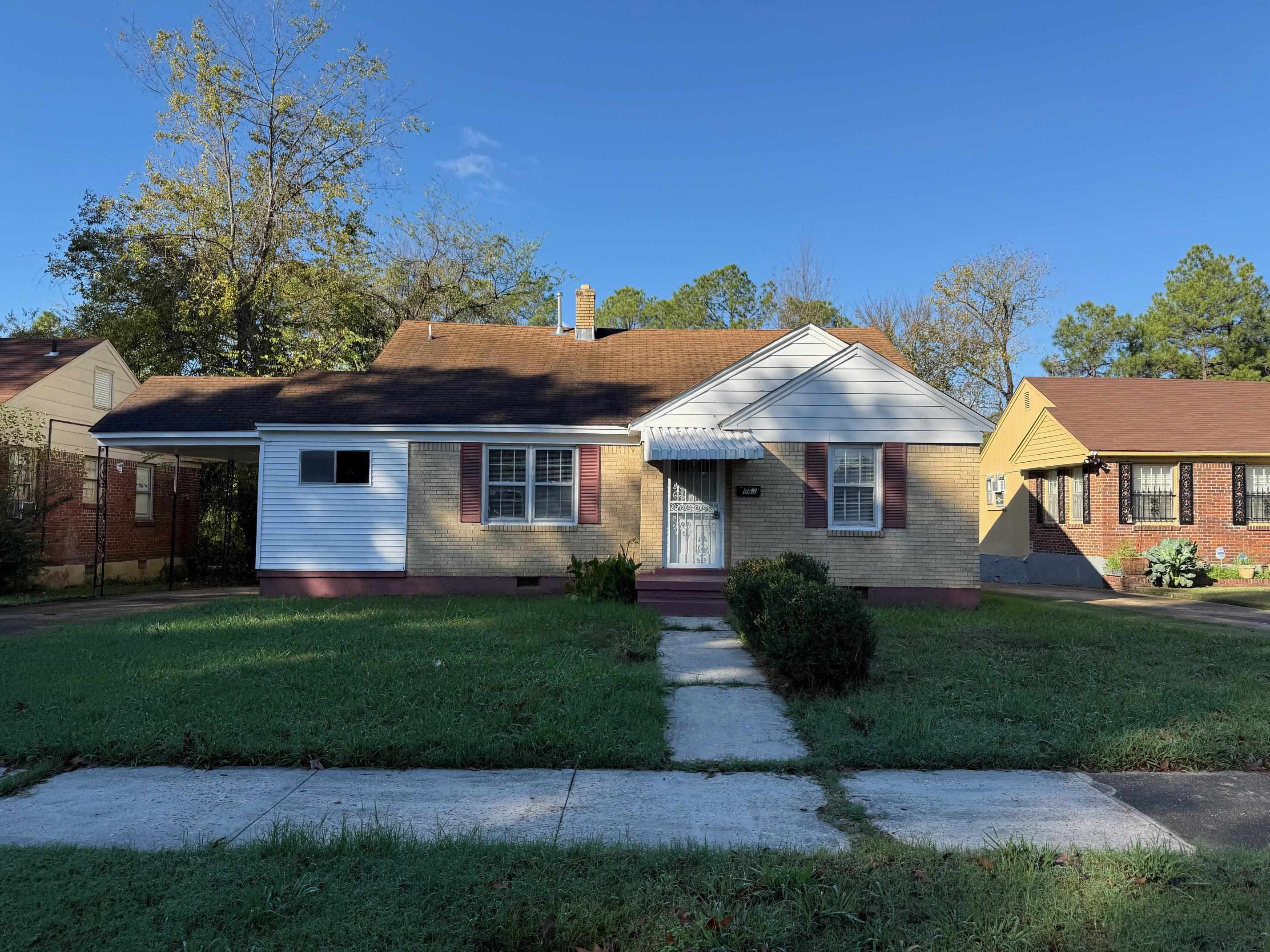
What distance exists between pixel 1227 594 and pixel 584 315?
1449cm

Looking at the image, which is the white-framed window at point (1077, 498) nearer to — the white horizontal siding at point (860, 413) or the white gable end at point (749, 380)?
the white horizontal siding at point (860, 413)

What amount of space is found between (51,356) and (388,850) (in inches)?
753

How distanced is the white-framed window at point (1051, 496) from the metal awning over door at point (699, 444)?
1283cm

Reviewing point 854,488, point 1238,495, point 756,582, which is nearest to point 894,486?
point 854,488

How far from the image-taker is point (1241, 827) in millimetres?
4480

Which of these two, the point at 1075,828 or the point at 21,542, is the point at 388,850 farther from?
the point at 21,542

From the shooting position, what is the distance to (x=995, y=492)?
25.6m

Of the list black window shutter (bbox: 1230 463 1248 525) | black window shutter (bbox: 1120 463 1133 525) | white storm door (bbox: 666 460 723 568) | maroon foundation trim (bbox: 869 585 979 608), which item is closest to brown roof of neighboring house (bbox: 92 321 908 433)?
white storm door (bbox: 666 460 723 568)

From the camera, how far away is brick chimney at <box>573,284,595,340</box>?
60.8 feet

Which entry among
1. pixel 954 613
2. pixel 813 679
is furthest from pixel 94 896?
pixel 954 613

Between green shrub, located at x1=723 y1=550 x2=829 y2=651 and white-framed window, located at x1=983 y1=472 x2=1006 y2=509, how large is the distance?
51.8ft

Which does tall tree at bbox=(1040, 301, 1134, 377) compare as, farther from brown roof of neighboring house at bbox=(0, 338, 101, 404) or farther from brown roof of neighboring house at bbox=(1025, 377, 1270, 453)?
brown roof of neighboring house at bbox=(0, 338, 101, 404)

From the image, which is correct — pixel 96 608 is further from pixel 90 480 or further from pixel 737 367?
pixel 737 367

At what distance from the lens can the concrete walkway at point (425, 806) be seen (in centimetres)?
426
